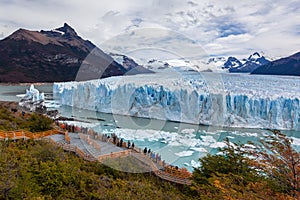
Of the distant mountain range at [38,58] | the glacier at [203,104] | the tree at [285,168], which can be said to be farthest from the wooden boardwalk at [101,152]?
the distant mountain range at [38,58]

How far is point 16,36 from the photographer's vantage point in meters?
56.9

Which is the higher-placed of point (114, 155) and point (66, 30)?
point (66, 30)

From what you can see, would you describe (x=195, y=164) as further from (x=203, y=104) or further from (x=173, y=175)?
(x=203, y=104)

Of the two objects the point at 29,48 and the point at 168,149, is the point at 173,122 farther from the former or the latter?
the point at 29,48

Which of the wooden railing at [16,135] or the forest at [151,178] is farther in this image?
the wooden railing at [16,135]

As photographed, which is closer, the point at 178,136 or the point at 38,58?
the point at 178,136

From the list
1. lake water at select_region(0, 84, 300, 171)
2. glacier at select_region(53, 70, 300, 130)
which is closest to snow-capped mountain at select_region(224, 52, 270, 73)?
glacier at select_region(53, 70, 300, 130)

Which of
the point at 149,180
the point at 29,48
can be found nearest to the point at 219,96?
the point at 149,180

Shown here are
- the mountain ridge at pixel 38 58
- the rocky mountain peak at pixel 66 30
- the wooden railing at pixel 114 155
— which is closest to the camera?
the wooden railing at pixel 114 155

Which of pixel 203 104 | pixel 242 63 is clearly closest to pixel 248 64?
pixel 242 63

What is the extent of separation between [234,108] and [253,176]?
9.14 meters

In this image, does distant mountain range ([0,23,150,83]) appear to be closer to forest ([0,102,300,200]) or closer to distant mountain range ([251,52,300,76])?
distant mountain range ([251,52,300,76])

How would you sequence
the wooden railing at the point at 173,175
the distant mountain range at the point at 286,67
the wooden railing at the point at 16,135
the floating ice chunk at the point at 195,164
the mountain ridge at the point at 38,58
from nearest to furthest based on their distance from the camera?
the wooden railing at the point at 173,175 → the wooden railing at the point at 16,135 → the floating ice chunk at the point at 195,164 → the mountain ridge at the point at 38,58 → the distant mountain range at the point at 286,67

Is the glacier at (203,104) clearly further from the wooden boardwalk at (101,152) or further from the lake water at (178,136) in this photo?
the wooden boardwalk at (101,152)
